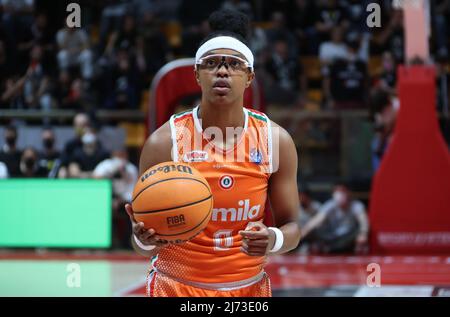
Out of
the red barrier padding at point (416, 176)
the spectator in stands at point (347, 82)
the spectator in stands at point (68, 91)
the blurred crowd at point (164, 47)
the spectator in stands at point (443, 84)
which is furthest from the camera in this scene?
the spectator in stands at point (68, 91)

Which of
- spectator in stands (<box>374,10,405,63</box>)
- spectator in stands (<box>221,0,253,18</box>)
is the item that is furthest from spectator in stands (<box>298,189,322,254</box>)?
spectator in stands (<box>221,0,253,18</box>)

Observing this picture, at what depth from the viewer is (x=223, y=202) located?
161 inches

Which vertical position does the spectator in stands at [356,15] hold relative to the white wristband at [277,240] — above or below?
above

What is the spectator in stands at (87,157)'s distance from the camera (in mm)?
11022

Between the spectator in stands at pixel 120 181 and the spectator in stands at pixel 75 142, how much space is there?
375 mm

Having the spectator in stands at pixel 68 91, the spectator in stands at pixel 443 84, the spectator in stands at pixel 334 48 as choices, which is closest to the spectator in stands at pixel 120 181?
the spectator in stands at pixel 68 91

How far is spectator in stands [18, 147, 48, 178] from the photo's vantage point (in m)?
11.1

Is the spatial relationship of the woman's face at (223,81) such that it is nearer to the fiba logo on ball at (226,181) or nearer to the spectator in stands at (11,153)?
the fiba logo on ball at (226,181)

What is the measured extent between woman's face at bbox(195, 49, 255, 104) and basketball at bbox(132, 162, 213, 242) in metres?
0.41

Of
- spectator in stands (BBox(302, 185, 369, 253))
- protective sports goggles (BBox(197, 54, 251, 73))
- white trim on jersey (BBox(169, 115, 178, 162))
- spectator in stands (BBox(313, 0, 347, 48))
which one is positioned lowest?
spectator in stands (BBox(302, 185, 369, 253))

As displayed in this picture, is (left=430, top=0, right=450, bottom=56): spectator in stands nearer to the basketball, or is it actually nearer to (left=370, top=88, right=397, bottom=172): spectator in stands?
(left=370, top=88, right=397, bottom=172): spectator in stands

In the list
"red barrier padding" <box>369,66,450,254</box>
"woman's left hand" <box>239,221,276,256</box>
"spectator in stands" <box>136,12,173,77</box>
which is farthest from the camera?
"spectator in stands" <box>136,12,173,77</box>
